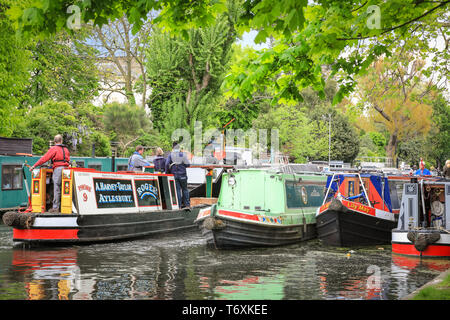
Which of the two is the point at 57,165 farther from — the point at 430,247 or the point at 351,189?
the point at 430,247

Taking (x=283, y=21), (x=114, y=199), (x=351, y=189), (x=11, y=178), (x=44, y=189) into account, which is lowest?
(x=114, y=199)

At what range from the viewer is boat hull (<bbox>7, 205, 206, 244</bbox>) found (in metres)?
13.8

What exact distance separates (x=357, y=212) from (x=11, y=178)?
13.2 metres

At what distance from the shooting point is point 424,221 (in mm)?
15109

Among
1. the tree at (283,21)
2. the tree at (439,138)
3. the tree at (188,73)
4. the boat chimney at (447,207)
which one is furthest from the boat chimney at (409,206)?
the tree at (439,138)

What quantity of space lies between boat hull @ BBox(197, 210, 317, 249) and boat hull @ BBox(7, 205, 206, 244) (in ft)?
6.45

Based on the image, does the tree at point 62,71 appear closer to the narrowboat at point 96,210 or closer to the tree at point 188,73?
the tree at point 188,73

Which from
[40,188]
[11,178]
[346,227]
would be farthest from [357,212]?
[11,178]

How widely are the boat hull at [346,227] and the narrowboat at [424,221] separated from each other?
139 centimetres

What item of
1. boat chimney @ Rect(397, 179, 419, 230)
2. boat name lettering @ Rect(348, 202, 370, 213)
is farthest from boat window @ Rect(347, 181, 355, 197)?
boat chimney @ Rect(397, 179, 419, 230)
